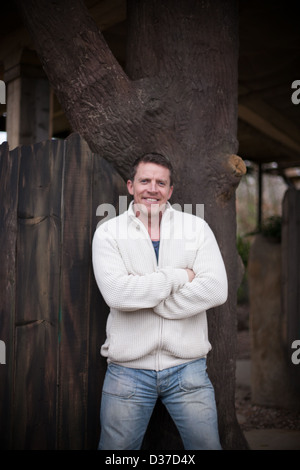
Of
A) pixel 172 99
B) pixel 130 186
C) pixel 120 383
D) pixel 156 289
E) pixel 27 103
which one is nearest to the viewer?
pixel 156 289

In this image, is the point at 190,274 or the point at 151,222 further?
the point at 151,222

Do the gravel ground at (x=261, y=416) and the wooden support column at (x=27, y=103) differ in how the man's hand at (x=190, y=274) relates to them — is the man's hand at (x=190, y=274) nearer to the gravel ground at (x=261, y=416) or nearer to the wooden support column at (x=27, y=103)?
the gravel ground at (x=261, y=416)

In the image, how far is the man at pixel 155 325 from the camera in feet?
7.70

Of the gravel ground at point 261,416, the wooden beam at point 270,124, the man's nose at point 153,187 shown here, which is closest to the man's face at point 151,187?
the man's nose at point 153,187

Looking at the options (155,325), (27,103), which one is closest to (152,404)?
(155,325)

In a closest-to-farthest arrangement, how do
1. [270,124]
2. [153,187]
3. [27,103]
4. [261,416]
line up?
[153,187], [261,416], [27,103], [270,124]

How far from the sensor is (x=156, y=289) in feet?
7.51

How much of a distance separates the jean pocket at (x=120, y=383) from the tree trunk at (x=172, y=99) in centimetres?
51

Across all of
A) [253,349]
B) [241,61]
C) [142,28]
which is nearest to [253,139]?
[241,61]

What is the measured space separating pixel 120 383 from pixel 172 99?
1.64 meters

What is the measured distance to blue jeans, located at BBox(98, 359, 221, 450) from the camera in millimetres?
2359

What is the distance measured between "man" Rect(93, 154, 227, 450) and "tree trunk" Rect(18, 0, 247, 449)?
1.45 feet

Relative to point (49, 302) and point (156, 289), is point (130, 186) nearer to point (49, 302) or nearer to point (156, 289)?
point (156, 289)

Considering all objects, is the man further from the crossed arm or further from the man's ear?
the man's ear
